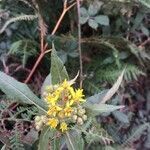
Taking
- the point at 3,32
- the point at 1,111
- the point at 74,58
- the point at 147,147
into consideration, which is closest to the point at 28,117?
the point at 1,111

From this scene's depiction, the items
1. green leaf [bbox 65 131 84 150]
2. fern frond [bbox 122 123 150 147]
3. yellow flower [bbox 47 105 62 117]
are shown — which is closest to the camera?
yellow flower [bbox 47 105 62 117]

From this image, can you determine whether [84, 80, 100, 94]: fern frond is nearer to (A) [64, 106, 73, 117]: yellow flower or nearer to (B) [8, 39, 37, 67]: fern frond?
(B) [8, 39, 37, 67]: fern frond

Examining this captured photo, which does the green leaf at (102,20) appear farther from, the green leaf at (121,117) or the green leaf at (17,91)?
the green leaf at (17,91)

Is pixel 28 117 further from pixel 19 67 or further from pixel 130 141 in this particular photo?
pixel 130 141

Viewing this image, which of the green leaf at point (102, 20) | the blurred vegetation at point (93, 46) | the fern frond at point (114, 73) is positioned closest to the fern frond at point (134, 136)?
the blurred vegetation at point (93, 46)

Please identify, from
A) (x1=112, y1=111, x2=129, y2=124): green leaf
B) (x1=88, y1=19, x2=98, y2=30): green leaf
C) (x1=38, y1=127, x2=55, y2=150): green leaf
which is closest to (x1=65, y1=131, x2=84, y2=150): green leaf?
(x1=38, y1=127, x2=55, y2=150): green leaf

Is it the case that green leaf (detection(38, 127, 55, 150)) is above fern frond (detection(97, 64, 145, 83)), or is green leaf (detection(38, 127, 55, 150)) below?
above

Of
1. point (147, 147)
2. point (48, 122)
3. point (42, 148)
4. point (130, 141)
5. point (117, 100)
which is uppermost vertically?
point (48, 122)
